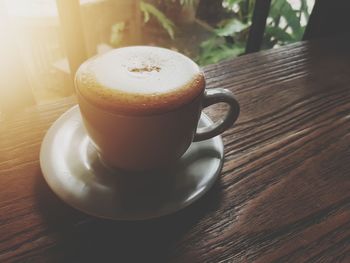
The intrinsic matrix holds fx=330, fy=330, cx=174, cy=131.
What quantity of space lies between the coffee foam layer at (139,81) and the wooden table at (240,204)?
0.18 m

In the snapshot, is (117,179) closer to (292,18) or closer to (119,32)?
(292,18)

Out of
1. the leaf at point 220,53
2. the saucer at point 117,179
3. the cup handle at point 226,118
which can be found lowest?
the leaf at point 220,53

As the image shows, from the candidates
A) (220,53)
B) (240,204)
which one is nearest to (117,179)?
(240,204)

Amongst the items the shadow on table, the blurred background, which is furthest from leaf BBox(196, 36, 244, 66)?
the shadow on table

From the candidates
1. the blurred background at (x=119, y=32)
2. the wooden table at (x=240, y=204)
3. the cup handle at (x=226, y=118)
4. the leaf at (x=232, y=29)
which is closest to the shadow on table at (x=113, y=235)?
the wooden table at (x=240, y=204)

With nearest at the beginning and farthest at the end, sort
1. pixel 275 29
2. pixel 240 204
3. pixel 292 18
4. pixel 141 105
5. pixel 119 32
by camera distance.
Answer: pixel 141 105, pixel 240 204, pixel 275 29, pixel 292 18, pixel 119 32

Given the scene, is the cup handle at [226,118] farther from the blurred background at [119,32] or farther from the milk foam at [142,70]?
the blurred background at [119,32]

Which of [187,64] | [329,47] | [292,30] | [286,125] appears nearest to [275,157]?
[286,125]

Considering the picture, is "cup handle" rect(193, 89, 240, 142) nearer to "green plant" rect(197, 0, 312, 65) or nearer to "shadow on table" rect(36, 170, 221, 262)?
"shadow on table" rect(36, 170, 221, 262)

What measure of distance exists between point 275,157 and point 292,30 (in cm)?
246

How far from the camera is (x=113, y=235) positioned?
1.59ft

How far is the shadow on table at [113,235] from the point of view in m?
0.47

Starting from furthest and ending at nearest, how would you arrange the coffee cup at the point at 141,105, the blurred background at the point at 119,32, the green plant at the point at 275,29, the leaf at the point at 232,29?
the leaf at the point at 232,29, the green plant at the point at 275,29, the blurred background at the point at 119,32, the coffee cup at the point at 141,105

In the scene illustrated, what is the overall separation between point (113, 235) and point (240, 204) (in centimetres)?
21
